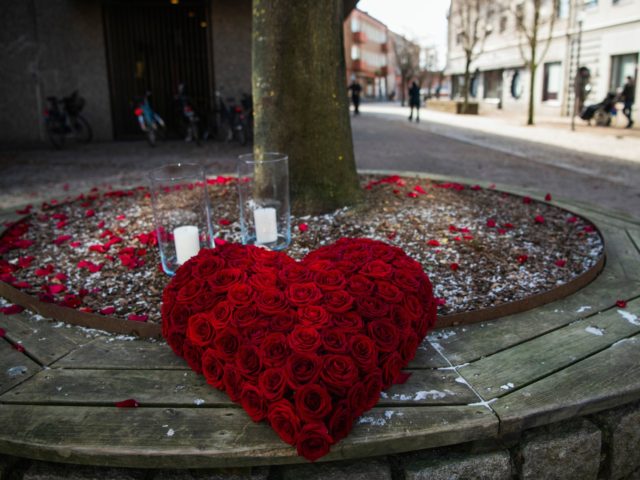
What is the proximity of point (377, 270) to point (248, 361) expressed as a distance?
594 millimetres

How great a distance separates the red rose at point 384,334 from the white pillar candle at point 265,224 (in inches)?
54.1

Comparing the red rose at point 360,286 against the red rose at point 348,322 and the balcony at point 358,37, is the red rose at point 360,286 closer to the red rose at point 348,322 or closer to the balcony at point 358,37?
the red rose at point 348,322

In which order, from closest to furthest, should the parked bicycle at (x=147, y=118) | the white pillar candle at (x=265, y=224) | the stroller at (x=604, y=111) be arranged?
the white pillar candle at (x=265, y=224) → the parked bicycle at (x=147, y=118) → the stroller at (x=604, y=111)

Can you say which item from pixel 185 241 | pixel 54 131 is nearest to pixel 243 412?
pixel 185 241

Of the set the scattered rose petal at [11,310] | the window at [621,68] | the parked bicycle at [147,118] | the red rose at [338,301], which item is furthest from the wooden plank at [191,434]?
the window at [621,68]

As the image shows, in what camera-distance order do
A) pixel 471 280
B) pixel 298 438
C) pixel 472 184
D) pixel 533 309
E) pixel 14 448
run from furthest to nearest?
pixel 472 184 < pixel 471 280 < pixel 533 309 < pixel 14 448 < pixel 298 438

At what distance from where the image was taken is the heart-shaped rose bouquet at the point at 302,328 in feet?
4.79

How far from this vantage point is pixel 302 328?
1.60 m

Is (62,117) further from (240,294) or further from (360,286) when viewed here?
(360,286)

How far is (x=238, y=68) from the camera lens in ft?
39.7

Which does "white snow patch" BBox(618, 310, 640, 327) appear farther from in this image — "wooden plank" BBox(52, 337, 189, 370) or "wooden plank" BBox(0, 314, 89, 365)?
"wooden plank" BBox(0, 314, 89, 365)

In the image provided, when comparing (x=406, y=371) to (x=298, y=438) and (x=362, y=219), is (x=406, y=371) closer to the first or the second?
(x=298, y=438)

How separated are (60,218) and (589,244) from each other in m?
3.77

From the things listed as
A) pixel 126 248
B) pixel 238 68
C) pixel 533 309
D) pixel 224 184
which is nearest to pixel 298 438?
pixel 533 309
